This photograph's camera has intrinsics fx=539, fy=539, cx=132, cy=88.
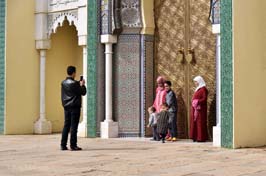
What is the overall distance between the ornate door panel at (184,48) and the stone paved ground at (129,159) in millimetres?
926

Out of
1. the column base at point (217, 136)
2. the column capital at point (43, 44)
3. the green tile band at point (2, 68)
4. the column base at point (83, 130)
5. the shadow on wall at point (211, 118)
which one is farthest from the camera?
the column capital at point (43, 44)

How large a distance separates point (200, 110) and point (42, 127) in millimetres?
3829

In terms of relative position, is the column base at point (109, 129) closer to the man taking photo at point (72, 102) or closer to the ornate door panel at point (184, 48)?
the ornate door panel at point (184, 48)

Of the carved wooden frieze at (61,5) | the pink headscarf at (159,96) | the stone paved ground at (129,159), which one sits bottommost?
the stone paved ground at (129,159)

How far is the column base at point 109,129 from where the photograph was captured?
10016mm

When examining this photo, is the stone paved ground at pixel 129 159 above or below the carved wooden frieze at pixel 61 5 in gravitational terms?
below

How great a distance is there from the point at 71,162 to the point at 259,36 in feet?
12.2

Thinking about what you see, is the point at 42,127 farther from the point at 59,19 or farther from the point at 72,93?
the point at 72,93

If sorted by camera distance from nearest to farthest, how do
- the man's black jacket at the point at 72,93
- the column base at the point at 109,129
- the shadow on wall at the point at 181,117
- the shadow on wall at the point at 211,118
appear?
the man's black jacket at the point at 72,93
the shadow on wall at the point at 211,118
the shadow on wall at the point at 181,117
the column base at the point at 109,129

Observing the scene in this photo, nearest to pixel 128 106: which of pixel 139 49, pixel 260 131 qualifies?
pixel 139 49

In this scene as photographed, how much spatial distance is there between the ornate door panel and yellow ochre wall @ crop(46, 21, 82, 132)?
265 centimetres

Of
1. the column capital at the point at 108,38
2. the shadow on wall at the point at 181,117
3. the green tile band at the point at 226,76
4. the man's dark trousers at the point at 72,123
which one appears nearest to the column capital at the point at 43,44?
the column capital at the point at 108,38

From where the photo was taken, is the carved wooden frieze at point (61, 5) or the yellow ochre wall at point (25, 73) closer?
the carved wooden frieze at point (61, 5)

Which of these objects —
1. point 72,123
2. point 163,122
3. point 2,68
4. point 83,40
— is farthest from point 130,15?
point 72,123
